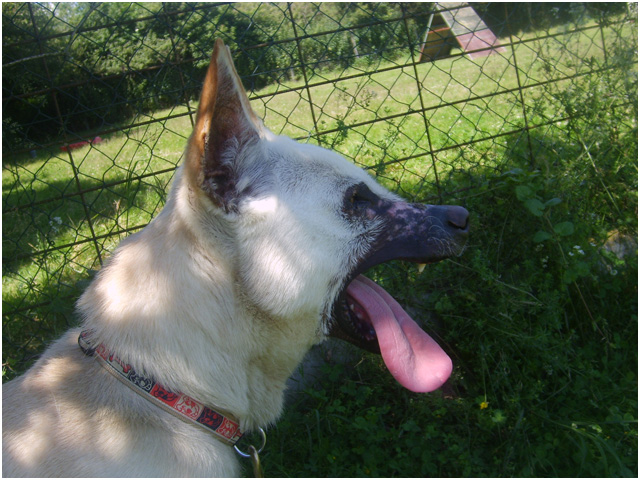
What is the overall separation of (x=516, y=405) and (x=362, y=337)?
1353 mm

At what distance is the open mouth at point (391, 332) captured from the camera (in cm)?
214

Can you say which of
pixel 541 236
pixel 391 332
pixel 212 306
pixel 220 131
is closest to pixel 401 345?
pixel 391 332

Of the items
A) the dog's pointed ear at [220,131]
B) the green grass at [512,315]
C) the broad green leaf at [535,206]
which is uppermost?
the dog's pointed ear at [220,131]

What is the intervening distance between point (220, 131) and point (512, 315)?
2310 millimetres

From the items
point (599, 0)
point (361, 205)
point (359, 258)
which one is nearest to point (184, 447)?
point (359, 258)

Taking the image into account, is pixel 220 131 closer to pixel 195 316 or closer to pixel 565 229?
pixel 195 316

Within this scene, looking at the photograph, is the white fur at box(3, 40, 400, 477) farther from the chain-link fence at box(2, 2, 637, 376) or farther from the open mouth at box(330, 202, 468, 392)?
the chain-link fence at box(2, 2, 637, 376)

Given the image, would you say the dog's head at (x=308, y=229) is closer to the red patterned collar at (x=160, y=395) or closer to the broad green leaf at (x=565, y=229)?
the red patterned collar at (x=160, y=395)

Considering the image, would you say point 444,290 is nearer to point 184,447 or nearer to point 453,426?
point 453,426

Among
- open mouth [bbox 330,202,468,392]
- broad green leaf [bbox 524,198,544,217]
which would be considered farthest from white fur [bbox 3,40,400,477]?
broad green leaf [bbox 524,198,544,217]

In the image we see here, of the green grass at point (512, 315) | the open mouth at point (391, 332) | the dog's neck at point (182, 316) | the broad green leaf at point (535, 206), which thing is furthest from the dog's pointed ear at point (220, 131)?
the broad green leaf at point (535, 206)

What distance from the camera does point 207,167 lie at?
6.03 feet

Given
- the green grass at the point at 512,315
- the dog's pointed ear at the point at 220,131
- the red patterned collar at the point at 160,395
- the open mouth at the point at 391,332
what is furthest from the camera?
the green grass at the point at 512,315

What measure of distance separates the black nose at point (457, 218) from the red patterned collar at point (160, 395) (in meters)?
1.21
